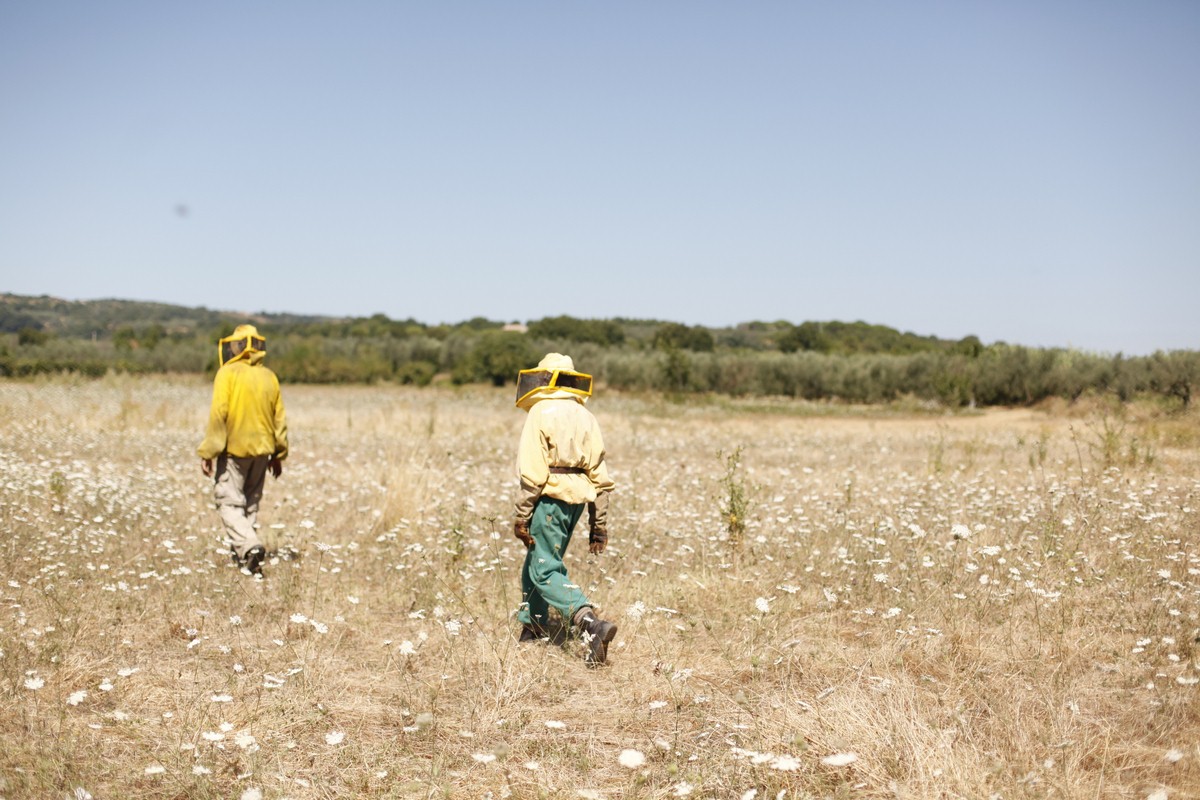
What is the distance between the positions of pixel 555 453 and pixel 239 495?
3.89m

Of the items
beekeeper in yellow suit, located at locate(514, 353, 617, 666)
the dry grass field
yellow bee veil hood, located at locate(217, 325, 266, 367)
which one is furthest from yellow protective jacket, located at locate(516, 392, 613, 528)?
yellow bee veil hood, located at locate(217, 325, 266, 367)

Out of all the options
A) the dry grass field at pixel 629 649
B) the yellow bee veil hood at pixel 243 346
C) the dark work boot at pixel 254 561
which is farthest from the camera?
the yellow bee veil hood at pixel 243 346

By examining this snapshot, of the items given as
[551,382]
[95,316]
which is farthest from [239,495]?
[95,316]

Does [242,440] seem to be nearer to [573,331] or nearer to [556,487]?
[556,487]

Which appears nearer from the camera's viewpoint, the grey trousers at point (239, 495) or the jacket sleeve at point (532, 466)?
the jacket sleeve at point (532, 466)

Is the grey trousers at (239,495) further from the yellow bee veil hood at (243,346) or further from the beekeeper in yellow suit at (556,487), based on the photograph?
the beekeeper in yellow suit at (556,487)

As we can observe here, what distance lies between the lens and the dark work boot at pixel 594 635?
4887 millimetres

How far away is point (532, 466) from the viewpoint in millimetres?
5055

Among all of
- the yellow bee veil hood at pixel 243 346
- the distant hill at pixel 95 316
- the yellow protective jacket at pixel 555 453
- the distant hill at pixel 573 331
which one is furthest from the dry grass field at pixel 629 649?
the distant hill at pixel 95 316

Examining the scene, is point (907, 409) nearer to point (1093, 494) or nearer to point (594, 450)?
point (1093, 494)

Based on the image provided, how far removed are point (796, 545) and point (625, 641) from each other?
260 cm

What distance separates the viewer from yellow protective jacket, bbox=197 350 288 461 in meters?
7.32

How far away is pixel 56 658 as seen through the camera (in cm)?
455

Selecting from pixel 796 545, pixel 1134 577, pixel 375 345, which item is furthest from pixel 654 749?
pixel 375 345
